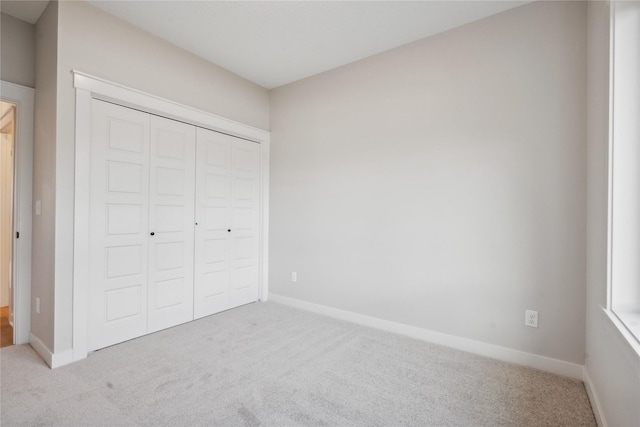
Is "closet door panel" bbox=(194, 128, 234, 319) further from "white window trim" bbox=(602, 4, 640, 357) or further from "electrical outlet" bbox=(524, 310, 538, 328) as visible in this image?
"white window trim" bbox=(602, 4, 640, 357)

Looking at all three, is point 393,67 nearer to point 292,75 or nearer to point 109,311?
point 292,75

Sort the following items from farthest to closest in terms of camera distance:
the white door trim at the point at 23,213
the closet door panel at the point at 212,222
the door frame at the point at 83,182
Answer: the closet door panel at the point at 212,222, the white door trim at the point at 23,213, the door frame at the point at 83,182

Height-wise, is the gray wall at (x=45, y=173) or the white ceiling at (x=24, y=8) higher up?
the white ceiling at (x=24, y=8)

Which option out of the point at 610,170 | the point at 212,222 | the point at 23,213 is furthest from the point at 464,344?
the point at 23,213

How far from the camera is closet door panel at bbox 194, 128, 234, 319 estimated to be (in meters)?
3.17

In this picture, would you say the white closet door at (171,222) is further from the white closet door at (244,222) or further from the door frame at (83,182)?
the white closet door at (244,222)

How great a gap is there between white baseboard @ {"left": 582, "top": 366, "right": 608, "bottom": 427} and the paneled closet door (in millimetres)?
3211

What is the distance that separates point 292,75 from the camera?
3514 millimetres

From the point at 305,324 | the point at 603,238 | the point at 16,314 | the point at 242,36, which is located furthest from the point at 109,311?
the point at 603,238

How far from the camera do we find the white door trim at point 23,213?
249 cm

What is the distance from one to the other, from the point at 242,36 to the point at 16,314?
3.16 metres

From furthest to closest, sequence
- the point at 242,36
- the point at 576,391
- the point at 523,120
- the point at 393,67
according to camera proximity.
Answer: the point at 393,67 → the point at 242,36 → the point at 523,120 → the point at 576,391

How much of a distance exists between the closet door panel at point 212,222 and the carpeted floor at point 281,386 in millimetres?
626

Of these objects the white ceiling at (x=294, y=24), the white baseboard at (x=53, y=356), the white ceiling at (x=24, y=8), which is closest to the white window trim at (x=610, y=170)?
the white ceiling at (x=294, y=24)
